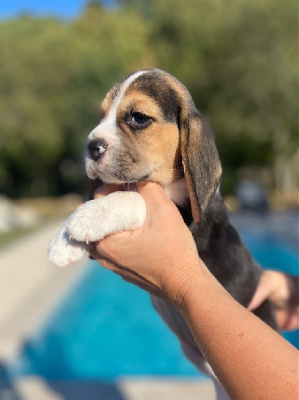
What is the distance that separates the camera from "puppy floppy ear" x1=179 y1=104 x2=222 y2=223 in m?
2.25

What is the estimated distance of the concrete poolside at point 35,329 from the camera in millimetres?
5109

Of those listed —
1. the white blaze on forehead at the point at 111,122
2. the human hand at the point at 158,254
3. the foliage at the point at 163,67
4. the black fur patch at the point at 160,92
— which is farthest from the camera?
the foliage at the point at 163,67

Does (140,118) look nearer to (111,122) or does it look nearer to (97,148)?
(111,122)

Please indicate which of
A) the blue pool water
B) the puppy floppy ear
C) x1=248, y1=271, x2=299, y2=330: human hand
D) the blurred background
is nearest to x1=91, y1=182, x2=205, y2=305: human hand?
the puppy floppy ear

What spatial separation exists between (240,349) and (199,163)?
0.98 m

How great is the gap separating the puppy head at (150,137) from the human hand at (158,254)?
1.27 ft

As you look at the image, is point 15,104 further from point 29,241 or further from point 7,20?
point 7,20

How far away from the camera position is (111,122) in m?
2.50

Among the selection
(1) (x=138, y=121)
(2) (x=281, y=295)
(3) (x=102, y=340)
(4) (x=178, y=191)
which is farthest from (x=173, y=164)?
(3) (x=102, y=340)

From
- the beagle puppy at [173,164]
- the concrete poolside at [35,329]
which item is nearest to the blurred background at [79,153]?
the concrete poolside at [35,329]

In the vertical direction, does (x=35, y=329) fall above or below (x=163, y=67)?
below

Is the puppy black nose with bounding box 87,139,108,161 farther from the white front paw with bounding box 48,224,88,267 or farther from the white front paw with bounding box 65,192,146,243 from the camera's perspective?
the white front paw with bounding box 48,224,88,267

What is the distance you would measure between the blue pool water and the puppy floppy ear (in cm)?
376

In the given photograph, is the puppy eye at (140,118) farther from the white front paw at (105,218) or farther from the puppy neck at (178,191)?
the white front paw at (105,218)
